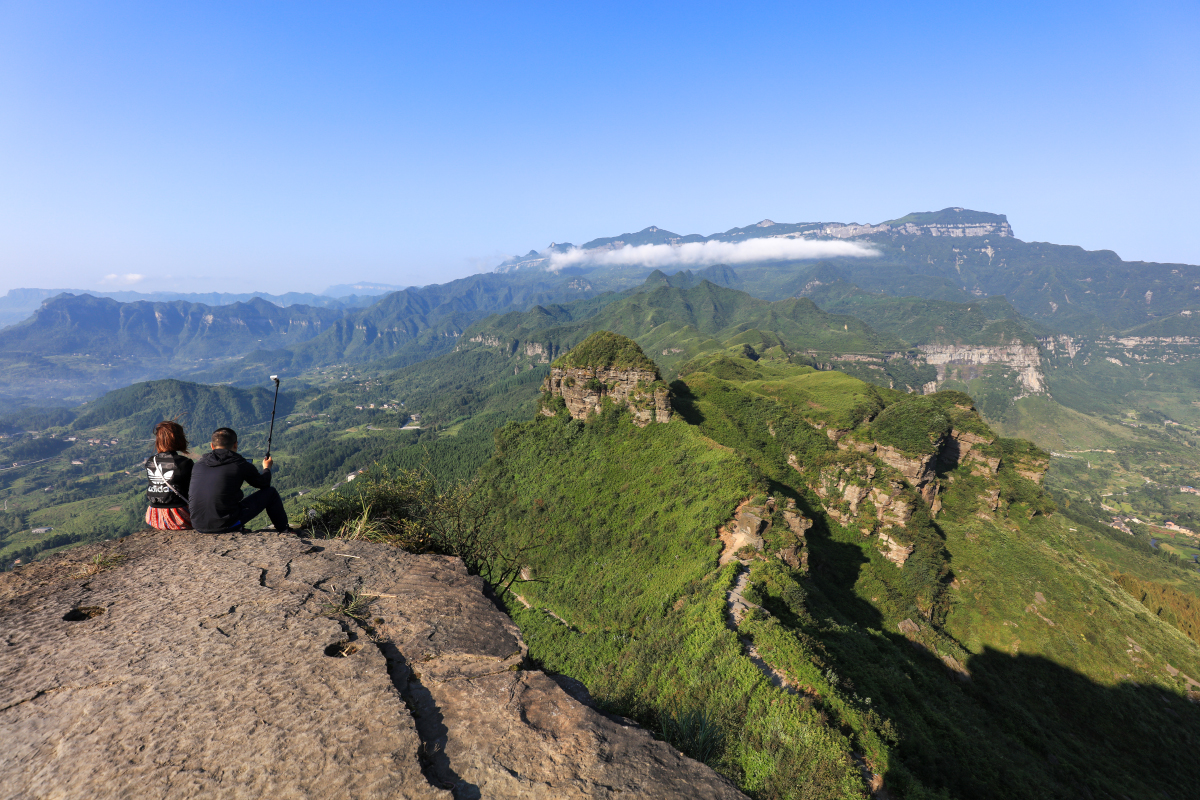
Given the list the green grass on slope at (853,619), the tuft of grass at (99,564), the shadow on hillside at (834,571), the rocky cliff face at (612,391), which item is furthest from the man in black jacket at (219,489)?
the rocky cliff face at (612,391)

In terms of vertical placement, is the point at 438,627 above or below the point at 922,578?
above

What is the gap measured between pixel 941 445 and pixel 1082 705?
20.3 m

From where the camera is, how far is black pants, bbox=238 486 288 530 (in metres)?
6.80

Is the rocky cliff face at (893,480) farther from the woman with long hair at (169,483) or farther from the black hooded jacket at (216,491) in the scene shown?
the woman with long hair at (169,483)

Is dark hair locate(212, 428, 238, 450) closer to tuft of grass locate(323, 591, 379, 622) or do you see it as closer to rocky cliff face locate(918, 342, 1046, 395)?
tuft of grass locate(323, 591, 379, 622)

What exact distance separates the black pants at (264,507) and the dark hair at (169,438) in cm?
144

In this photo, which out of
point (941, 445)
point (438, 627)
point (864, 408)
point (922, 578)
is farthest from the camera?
point (864, 408)

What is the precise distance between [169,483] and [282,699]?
18.1 feet

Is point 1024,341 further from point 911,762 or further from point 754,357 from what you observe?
point 911,762

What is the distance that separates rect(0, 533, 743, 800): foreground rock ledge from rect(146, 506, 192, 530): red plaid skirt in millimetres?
1365

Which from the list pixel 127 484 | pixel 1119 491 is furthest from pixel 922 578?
pixel 127 484

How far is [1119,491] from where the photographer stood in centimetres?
11606

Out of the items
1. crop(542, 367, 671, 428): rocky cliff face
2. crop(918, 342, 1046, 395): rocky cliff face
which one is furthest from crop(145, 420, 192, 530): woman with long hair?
crop(918, 342, 1046, 395): rocky cliff face

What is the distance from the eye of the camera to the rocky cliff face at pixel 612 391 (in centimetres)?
4556
